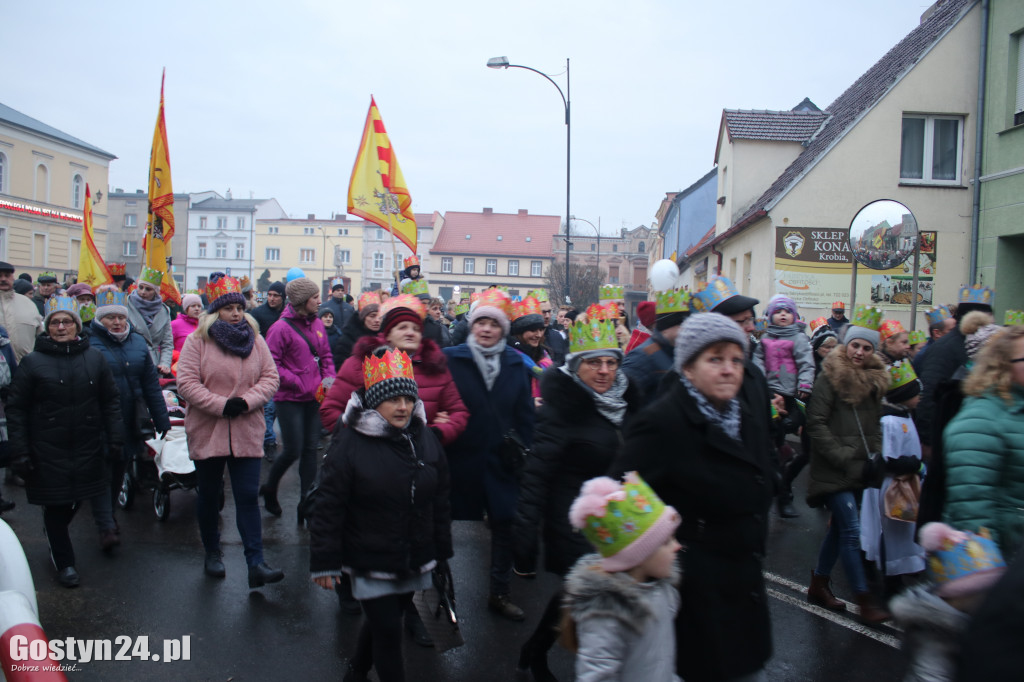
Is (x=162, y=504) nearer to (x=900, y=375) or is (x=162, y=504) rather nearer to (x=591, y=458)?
(x=591, y=458)

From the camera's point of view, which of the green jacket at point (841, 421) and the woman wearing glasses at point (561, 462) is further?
the green jacket at point (841, 421)

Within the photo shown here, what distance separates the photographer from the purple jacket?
659 centimetres

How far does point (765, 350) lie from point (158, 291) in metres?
6.93

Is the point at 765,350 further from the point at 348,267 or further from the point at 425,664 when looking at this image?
the point at 348,267

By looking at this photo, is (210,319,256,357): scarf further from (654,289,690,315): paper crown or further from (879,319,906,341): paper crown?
(879,319,906,341): paper crown

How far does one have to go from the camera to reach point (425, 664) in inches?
174

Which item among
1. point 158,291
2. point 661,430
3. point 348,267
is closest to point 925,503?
point 661,430

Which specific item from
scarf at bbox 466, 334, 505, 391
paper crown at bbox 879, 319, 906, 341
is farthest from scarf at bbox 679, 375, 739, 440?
paper crown at bbox 879, 319, 906, 341

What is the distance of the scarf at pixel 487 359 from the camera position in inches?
208

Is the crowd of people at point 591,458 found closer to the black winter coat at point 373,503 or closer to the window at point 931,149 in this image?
the black winter coat at point 373,503

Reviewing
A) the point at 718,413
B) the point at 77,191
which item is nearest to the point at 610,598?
the point at 718,413

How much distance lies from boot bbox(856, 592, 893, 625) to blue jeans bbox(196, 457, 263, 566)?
4.11m

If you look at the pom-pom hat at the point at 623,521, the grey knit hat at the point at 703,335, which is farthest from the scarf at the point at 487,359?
the pom-pom hat at the point at 623,521

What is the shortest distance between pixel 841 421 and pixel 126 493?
6.40m
